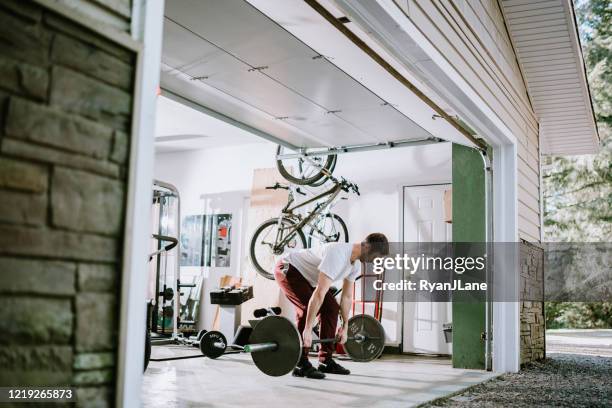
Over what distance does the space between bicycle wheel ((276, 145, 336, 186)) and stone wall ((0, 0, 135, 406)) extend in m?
6.07

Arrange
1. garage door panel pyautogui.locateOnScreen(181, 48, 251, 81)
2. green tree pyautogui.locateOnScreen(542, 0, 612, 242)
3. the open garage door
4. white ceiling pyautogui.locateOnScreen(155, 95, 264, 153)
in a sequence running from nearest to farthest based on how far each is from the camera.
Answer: the open garage door < garage door panel pyautogui.locateOnScreen(181, 48, 251, 81) < white ceiling pyautogui.locateOnScreen(155, 95, 264, 153) < green tree pyautogui.locateOnScreen(542, 0, 612, 242)

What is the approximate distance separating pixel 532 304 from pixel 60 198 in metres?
6.48

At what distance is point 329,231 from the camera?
832 centimetres

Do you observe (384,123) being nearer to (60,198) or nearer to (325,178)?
(325,178)

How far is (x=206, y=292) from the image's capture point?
388 inches

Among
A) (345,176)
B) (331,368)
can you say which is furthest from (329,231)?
(331,368)

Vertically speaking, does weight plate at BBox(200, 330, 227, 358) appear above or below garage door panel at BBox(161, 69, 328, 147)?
below

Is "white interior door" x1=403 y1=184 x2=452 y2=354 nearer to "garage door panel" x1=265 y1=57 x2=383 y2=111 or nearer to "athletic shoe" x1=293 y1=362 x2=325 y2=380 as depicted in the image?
"garage door panel" x1=265 y1=57 x2=383 y2=111

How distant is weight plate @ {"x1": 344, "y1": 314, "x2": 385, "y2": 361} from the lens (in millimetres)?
5641

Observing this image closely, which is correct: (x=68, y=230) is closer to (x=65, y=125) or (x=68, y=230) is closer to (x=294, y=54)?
(x=65, y=125)

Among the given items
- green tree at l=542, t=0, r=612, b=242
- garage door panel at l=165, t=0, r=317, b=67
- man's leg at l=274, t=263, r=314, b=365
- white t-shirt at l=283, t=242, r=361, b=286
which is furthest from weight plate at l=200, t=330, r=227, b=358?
green tree at l=542, t=0, r=612, b=242

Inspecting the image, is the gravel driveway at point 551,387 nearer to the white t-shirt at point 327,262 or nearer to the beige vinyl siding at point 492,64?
the white t-shirt at point 327,262

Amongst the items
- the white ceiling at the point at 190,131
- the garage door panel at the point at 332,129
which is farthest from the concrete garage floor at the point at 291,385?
the white ceiling at the point at 190,131

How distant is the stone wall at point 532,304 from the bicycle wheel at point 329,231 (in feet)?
7.87
